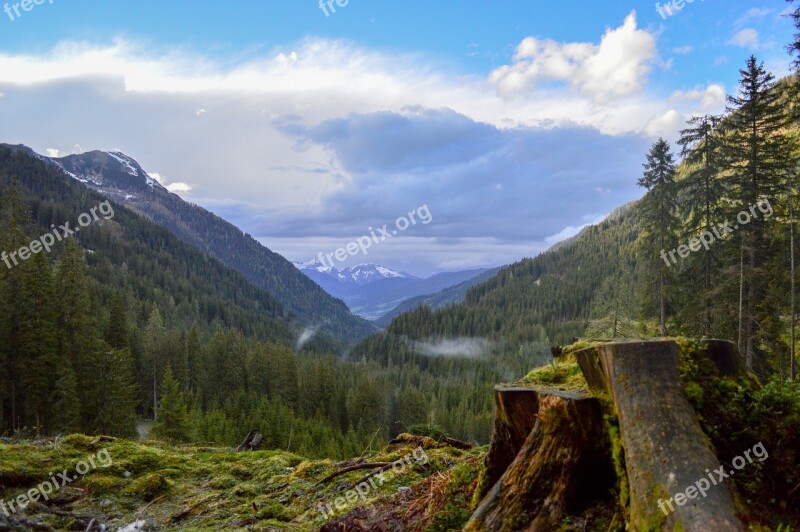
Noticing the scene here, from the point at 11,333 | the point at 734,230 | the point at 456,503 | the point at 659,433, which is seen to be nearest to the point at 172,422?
the point at 11,333

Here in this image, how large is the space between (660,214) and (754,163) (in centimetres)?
605

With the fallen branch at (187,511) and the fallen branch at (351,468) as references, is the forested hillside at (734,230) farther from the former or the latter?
the fallen branch at (187,511)

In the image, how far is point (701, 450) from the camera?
141 inches

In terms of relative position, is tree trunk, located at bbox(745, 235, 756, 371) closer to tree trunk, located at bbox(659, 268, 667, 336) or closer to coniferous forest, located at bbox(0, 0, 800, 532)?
coniferous forest, located at bbox(0, 0, 800, 532)

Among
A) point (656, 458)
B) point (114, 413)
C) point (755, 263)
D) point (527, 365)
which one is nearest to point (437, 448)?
point (656, 458)

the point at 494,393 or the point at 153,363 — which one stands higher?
the point at 494,393

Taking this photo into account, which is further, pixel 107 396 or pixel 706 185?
pixel 107 396

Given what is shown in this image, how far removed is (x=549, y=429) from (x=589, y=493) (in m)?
0.62

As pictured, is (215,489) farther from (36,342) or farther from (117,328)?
(117,328)

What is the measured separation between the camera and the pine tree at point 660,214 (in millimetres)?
29969

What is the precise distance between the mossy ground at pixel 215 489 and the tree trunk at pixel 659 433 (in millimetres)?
1925

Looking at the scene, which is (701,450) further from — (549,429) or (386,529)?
(386,529)

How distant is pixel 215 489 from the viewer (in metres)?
9.02

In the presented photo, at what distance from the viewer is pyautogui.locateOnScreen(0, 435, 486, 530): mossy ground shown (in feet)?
18.7
